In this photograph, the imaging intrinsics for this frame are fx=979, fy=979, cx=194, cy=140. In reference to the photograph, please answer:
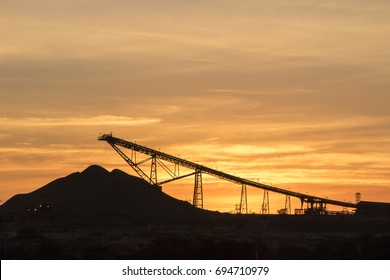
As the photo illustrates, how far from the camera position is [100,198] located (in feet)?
533

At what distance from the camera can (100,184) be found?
550ft

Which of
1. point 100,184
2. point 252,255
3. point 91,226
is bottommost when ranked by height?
point 252,255

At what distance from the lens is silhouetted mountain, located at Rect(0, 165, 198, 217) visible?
158 meters

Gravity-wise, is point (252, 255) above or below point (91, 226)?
below

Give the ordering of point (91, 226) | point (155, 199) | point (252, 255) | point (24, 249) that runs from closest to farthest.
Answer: point (252, 255) → point (24, 249) → point (91, 226) → point (155, 199)

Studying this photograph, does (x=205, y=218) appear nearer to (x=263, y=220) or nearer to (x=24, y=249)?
(x=263, y=220)

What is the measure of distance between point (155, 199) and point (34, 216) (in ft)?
77.5

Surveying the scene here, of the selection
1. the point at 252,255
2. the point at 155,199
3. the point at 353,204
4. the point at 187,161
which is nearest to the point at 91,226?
the point at 187,161

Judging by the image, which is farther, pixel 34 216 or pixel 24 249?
pixel 34 216

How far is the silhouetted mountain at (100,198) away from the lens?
517 feet

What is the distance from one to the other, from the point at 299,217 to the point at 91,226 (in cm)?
3166

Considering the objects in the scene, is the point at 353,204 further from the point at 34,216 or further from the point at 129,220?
the point at 34,216

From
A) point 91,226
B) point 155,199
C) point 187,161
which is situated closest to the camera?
point 91,226

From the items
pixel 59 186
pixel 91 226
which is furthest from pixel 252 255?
pixel 59 186
